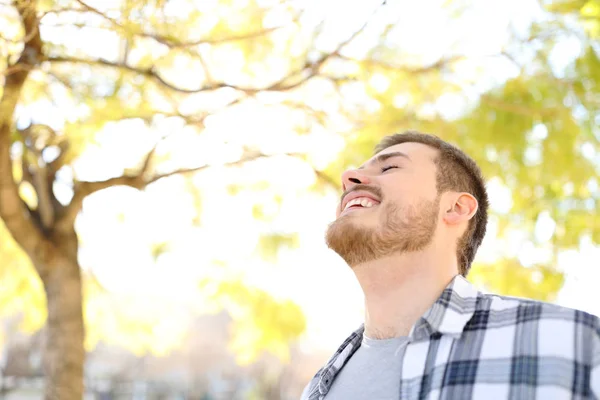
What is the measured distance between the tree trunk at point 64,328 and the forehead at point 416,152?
2432 millimetres

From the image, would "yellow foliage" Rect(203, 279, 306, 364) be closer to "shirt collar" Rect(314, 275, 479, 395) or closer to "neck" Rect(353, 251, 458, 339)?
"neck" Rect(353, 251, 458, 339)

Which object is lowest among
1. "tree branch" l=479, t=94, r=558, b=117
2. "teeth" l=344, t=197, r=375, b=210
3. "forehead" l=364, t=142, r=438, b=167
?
"tree branch" l=479, t=94, r=558, b=117

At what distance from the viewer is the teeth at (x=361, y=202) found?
178 cm

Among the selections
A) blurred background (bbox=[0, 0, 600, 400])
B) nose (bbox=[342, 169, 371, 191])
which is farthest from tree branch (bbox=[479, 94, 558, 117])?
nose (bbox=[342, 169, 371, 191])

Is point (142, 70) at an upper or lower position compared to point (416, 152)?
lower

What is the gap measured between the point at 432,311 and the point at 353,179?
0.52m

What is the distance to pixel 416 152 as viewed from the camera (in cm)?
191

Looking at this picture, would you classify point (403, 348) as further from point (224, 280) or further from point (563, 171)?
point (224, 280)

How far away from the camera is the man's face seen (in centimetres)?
170

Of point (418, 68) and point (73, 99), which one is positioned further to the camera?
point (418, 68)

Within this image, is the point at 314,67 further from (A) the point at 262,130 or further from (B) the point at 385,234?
(B) the point at 385,234

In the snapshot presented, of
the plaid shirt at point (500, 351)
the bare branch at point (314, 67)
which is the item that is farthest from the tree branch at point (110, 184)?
the plaid shirt at point (500, 351)

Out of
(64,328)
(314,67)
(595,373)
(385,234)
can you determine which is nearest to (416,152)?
(385,234)

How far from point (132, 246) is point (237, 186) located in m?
1.28
